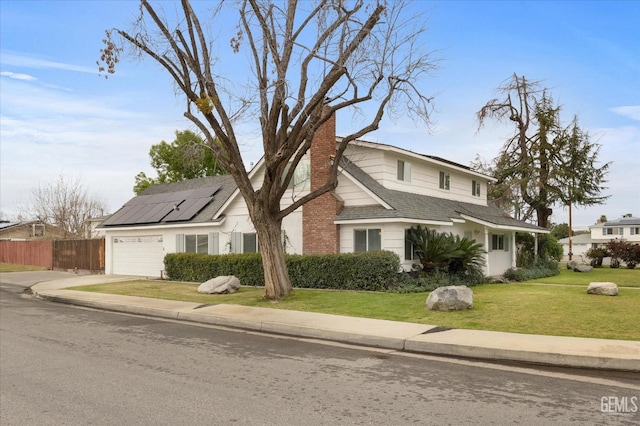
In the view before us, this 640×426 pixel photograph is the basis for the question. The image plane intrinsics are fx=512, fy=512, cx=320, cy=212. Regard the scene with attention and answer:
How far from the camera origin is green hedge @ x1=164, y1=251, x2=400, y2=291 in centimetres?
1741

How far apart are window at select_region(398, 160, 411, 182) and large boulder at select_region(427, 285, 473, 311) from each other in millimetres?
9878

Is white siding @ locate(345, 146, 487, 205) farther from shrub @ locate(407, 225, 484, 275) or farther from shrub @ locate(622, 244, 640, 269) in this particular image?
shrub @ locate(622, 244, 640, 269)

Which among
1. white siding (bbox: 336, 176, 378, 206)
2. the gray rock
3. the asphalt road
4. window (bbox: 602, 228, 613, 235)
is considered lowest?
the asphalt road

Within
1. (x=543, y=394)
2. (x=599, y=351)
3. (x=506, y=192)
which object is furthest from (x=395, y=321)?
(x=506, y=192)

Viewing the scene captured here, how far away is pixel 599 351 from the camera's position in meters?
7.92

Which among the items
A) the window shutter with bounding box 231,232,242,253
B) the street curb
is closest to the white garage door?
A: the window shutter with bounding box 231,232,242,253

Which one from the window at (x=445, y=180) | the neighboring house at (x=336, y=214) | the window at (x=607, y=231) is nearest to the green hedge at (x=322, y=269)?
the neighboring house at (x=336, y=214)

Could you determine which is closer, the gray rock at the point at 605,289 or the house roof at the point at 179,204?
the gray rock at the point at 605,289

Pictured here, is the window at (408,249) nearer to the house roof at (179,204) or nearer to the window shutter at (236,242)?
the window shutter at (236,242)

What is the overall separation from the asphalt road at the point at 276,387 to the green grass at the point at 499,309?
257cm

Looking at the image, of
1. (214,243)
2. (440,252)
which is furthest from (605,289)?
(214,243)

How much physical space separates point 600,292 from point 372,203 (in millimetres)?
8023

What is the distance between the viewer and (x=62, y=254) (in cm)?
3278

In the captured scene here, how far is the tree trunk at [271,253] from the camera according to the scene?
14711 millimetres
